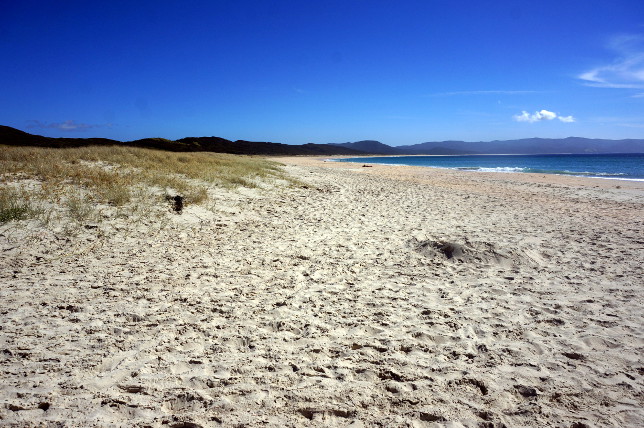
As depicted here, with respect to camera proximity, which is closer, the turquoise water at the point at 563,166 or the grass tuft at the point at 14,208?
the grass tuft at the point at 14,208

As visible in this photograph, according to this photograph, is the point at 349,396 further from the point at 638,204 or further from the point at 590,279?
the point at 638,204

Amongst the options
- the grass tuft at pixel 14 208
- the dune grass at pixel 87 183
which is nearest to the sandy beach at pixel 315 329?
the grass tuft at pixel 14 208

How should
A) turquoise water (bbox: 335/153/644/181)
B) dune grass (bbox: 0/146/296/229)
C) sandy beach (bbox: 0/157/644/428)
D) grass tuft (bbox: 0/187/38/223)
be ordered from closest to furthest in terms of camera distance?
1. sandy beach (bbox: 0/157/644/428)
2. grass tuft (bbox: 0/187/38/223)
3. dune grass (bbox: 0/146/296/229)
4. turquoise water (bbox: 335/153/644/181)

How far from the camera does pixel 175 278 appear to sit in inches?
190

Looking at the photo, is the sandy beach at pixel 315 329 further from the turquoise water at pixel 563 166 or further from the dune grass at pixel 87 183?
the turquoise water at pixel 563 166

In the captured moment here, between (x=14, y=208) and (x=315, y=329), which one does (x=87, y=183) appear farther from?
(x=315, y=329)

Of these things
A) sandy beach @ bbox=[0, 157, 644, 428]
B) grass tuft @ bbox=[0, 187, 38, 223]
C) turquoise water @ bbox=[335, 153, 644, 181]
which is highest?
turquoise water @ bbox=[335, 153, 644, 181]

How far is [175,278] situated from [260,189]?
7570mm

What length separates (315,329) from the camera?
3.66m

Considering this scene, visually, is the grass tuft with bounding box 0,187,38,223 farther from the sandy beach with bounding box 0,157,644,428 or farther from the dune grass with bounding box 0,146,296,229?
the sandy beach with bounding box 0,157,644,428

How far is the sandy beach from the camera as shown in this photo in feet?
8.25

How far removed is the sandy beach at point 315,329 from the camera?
8.25ft

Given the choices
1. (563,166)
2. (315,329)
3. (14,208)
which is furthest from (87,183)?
(563,166)

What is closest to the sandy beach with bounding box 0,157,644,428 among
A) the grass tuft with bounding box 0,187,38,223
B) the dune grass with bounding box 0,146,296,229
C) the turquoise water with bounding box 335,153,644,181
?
the grass tuft with bounding box 0,187,38,223
